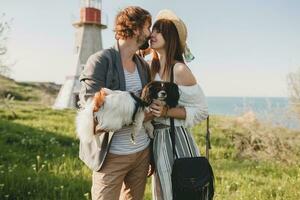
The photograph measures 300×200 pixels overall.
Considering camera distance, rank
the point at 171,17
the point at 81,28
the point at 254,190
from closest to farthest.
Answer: the point at 171,17, the point at 254,190, the point at 81,28

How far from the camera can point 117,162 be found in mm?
3408

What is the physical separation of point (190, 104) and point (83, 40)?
1206 inches

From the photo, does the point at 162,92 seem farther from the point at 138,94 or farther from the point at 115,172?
the point at 115,172

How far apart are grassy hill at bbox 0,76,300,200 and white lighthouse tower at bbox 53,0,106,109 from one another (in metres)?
19.4

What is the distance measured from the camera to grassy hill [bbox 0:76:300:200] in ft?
19.3

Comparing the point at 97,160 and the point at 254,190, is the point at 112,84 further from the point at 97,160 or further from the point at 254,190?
the point at 254,190

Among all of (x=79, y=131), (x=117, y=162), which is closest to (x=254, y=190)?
(x=117, y=162)

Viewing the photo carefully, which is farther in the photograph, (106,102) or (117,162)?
(117,162)

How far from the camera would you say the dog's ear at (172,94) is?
3410mm

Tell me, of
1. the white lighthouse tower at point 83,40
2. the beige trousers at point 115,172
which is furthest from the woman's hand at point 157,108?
the white lighthouse tower at point 83,40

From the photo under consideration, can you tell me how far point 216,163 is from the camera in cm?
884

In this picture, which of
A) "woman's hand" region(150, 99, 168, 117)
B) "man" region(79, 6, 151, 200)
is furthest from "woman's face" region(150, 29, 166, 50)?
"woman's hand" region(150, 99, 168, 117)

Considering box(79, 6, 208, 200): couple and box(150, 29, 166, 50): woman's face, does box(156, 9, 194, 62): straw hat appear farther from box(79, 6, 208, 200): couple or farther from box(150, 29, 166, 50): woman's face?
box(150, 29, 166, 50): woman's face

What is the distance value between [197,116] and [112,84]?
0.88 m
